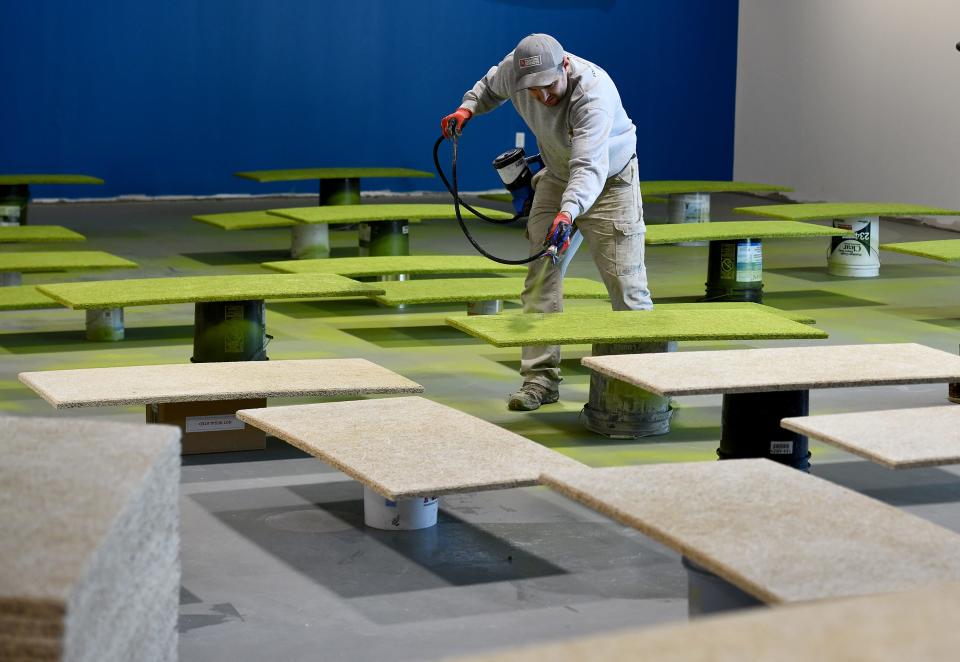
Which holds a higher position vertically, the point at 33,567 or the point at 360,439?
the point at 33,567

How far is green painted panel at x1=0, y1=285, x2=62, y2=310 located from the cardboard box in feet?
5.50

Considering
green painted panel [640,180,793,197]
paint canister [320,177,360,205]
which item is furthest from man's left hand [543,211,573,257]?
paint canister [320,177,360,205]

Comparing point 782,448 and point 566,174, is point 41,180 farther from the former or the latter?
point 782,448

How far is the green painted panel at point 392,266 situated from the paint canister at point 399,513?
3.32 m

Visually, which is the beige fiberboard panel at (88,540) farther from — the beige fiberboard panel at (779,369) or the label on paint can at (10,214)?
the label on paint can at (10,214)

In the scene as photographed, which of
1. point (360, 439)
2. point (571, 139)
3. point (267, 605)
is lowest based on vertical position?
point (267, 605)

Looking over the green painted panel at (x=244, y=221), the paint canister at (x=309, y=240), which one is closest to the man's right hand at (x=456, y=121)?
the green painted panel at (x=244, y=221)

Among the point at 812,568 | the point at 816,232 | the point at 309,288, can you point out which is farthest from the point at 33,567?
the point at 816,232

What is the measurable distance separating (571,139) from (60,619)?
12.2 ft

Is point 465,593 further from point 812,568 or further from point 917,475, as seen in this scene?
point 917,475

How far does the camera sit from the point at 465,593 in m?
3.73

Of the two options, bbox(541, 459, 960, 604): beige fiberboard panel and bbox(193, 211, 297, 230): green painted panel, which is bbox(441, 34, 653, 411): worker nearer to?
bbox(541, 459, 960, 604): beige fiberboard panel

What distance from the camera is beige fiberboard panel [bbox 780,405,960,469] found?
389 centimetres

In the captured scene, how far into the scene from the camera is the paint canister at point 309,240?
9.83 metres
